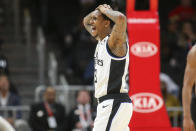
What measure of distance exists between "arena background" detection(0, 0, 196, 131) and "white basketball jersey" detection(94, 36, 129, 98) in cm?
548

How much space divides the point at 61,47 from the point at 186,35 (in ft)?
12.8

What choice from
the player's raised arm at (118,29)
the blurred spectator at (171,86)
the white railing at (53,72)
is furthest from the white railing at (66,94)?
the player's raised arm at (118,29)

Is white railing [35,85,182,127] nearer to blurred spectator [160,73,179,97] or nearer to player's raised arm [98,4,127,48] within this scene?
blurred spectator [160,73,179,97]

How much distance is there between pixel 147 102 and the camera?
9.32 m

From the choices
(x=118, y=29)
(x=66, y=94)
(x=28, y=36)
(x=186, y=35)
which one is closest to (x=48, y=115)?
(x=66, y=94)

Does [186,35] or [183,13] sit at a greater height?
[183,13]

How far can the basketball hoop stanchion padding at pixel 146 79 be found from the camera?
9.26 meters

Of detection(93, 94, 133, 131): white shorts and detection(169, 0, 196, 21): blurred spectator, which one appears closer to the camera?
detection(93, 94, 133, 131): white shorts

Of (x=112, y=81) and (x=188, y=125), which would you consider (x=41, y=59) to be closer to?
(x=188, y=125)

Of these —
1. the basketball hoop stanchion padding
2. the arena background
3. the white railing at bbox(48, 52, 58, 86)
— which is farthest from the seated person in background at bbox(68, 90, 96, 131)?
the basketball hoop stanchion padding

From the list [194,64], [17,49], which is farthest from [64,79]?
[194,64]

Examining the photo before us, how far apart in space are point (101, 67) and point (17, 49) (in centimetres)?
930

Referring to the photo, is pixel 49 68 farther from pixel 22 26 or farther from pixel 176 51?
pixel 176 51

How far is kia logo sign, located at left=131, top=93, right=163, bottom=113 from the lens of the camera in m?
9.26
